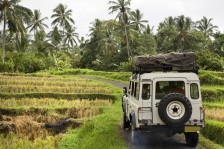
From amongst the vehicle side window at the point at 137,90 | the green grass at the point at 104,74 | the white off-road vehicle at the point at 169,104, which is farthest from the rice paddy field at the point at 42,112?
the green grass at the point at 104,74

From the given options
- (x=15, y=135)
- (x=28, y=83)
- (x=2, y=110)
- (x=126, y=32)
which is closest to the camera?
(x=15, y=135)

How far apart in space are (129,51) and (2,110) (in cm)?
3912

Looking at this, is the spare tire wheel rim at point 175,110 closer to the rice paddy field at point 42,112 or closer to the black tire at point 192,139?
the black tire at point 192,139

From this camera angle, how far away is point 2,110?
67.6 ft

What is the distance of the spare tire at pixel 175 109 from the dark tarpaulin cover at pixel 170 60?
6.03 feet

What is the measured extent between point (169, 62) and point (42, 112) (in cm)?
1075

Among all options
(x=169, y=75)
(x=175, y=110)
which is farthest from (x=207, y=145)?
(x=169, y=75)

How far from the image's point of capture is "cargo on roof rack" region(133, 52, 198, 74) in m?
11.9

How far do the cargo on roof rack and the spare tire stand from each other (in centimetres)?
180

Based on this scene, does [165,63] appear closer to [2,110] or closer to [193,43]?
[2,110]

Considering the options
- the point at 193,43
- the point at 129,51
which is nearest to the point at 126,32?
the point at 129,51

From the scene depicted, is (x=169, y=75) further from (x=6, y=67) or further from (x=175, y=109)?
(x=6, y=67)

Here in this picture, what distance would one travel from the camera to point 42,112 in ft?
67.3

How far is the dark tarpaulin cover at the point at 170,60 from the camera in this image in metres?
11.9
